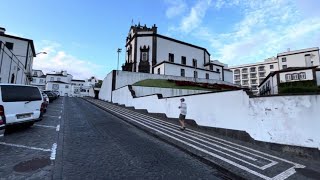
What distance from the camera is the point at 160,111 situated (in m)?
17.5

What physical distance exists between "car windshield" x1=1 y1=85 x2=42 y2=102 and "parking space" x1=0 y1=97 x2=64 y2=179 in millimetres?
1490

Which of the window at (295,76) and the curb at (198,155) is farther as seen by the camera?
the window at (295,76)

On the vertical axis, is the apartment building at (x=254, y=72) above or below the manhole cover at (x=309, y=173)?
above

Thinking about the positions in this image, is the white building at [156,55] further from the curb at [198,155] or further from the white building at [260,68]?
the white building at [260,68]

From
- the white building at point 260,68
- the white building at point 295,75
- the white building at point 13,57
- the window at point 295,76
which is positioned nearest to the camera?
the white building at point 13,57

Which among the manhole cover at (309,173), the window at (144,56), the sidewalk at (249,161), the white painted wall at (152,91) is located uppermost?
the window at (144,56)

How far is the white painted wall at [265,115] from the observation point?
22.9 feet

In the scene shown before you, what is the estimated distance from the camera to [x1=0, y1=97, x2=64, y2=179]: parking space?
15.4 ft

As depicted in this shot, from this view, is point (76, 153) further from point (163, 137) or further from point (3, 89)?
point (3, 89)

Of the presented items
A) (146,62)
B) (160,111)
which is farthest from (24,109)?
(146,62)

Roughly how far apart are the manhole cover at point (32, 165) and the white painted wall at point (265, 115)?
763cm

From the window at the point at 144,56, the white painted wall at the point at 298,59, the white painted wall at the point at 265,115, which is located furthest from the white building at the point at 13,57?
the white painted wall at the point at 298,59

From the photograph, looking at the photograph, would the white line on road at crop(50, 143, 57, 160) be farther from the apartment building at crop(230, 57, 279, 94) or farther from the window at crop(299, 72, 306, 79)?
the apartment building at crop(230, 57, 279, 94)

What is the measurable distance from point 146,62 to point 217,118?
39.6 m
